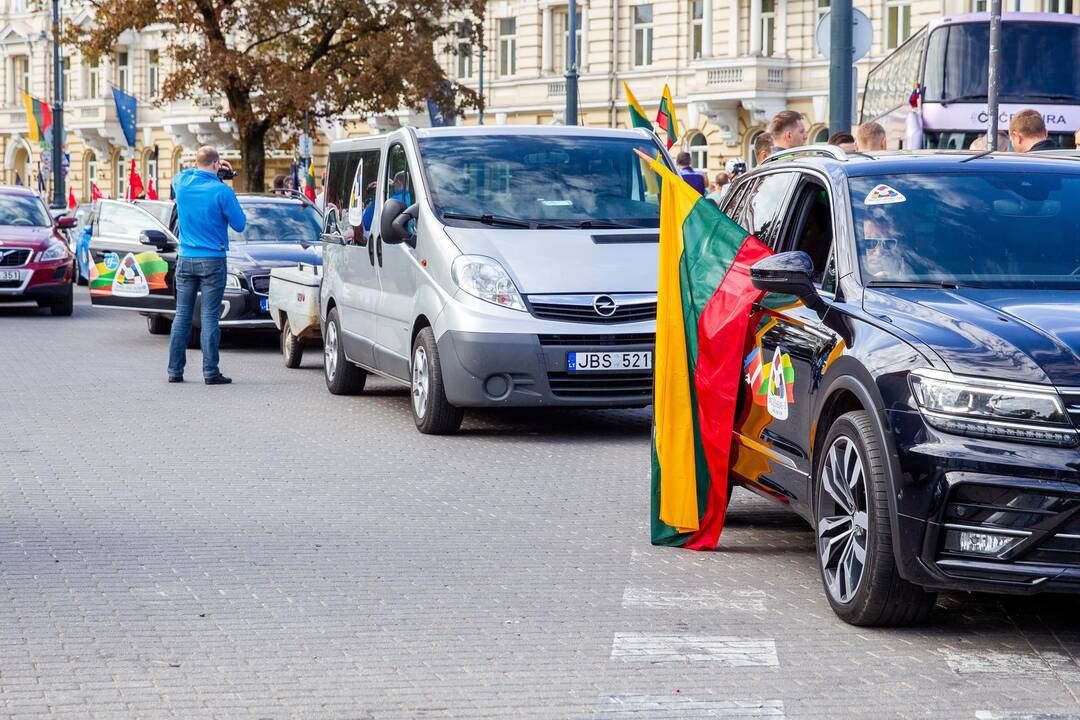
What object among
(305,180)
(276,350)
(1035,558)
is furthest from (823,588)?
(305,180)

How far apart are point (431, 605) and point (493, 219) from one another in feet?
18.0

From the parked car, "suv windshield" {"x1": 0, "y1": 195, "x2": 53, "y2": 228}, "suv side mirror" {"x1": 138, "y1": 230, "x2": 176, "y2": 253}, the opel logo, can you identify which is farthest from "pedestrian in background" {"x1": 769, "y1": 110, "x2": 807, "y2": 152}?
"suv windshield" {"x1": 0, "y1": 195, "x2": 53, "y2": 228}

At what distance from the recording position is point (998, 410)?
5.36 m

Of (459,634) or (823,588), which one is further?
(823,588)

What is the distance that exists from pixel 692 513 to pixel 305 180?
29099 mm

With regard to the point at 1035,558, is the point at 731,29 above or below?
above

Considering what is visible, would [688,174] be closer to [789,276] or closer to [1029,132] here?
[1029,132]

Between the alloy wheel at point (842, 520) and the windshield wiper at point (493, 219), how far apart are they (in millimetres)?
5445

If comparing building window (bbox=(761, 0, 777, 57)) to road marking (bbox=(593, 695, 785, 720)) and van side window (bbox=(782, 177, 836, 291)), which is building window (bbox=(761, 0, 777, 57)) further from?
road marking (bbox=(593, 695, 785, 720))

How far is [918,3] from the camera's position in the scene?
44406 mm

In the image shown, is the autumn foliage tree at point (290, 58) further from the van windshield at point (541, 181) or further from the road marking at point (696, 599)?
the road marking at point (696, 599)

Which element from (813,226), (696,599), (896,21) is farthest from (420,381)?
(896,21)

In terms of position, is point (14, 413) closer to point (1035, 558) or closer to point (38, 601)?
point (38, 601)

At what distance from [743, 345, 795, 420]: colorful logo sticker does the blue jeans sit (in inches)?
328
